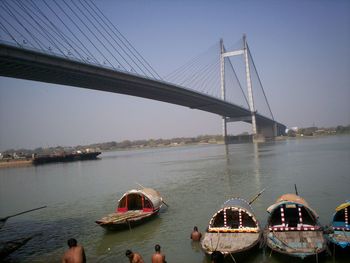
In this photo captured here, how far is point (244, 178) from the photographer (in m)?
24.8

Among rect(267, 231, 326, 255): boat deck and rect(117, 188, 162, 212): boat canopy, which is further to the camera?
rect(117, 188, 162, 212): boat canopy

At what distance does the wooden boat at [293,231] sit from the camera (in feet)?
27.5

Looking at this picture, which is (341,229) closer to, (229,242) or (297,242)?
(297,242)

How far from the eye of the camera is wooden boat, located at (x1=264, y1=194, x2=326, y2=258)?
8.38m

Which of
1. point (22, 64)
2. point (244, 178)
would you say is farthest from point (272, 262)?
point (22, 64)

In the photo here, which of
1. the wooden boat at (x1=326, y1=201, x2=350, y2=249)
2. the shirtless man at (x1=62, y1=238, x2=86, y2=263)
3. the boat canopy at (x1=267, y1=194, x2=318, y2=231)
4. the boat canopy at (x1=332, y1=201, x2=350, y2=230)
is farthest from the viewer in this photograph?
the boat canopy at (x1=267, y1=194, x2=318, y2=231)

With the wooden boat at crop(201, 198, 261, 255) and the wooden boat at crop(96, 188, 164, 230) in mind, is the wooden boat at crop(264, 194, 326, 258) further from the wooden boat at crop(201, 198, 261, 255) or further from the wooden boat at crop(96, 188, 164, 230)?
the wooden boat at crop(96, 188, 164, 230)

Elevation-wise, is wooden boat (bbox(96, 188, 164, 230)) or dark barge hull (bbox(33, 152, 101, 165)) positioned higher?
dark barge hull (bbox(33, 152, 101, 165))

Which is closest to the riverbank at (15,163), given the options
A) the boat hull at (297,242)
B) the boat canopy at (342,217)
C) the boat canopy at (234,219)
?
the boat canopy at (234,219)

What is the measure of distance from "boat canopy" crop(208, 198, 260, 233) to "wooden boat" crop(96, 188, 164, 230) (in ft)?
11.6

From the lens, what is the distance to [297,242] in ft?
28.5

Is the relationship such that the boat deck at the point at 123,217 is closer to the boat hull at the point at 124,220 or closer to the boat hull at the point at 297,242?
the boat hull at the point at 124,220

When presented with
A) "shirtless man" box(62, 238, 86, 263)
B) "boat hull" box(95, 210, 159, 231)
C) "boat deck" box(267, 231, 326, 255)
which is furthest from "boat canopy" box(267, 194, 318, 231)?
"shirtless man" box(62, 238, 86, 263)

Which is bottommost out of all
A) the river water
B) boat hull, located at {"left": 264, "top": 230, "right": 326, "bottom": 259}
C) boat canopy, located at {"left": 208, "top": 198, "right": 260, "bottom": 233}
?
the river water
